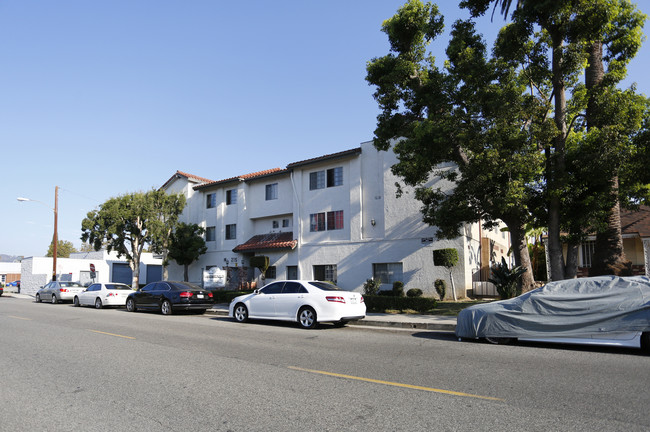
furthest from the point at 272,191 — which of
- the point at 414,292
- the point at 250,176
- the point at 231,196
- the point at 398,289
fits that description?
the point at 414,292

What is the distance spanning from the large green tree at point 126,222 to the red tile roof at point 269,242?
603 cm

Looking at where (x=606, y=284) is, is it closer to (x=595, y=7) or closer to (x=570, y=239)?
(x=570, y=239)

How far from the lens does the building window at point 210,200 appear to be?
111ft

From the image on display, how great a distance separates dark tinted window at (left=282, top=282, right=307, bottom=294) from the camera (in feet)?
43.6

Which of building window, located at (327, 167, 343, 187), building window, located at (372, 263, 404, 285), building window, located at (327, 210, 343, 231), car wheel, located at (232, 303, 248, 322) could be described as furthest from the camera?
building window, located at (327, 167, 343, 187)

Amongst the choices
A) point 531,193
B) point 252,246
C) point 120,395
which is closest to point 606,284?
point 531,193

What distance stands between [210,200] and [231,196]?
2494mm

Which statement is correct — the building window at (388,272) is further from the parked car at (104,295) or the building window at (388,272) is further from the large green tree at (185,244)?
the large green tree at (185,244)

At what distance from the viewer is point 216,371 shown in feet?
22.5

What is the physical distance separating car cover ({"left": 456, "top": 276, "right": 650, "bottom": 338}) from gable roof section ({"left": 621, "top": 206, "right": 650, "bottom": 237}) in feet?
47.6

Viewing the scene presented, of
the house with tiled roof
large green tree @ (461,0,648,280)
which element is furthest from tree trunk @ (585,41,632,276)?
the house with tiled roof

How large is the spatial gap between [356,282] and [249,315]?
1150 cm

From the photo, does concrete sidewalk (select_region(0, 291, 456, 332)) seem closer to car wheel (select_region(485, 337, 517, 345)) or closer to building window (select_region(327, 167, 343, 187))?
car wheel (select_region(485, 337, 517, 345))

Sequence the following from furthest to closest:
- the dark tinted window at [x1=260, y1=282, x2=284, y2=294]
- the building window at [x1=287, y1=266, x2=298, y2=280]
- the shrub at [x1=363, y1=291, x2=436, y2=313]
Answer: the building window at [x1=287, y1=266, x2=298, y2=280], the shrub at [x1=363, y1=291, x2=436, y2=313], the dark tinted window at [x1=260, y1=282, x2=284, y2=294]
